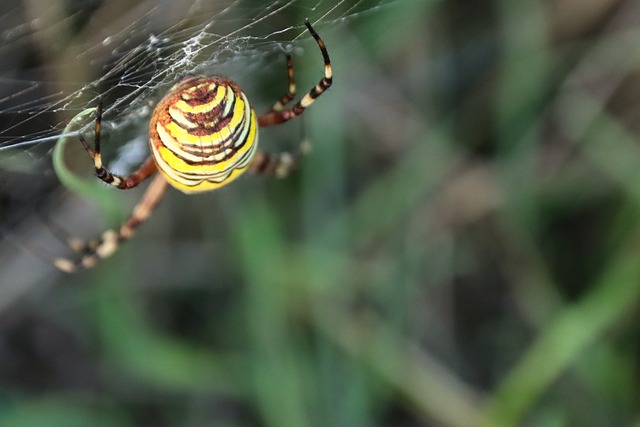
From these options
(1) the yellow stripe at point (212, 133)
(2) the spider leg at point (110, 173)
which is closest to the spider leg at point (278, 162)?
(2) the spider leg at point (110, 173)

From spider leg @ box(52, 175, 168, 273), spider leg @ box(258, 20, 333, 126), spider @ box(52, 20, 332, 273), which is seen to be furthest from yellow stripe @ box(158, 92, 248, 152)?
spider leg @ box(52, 175, 168, 273)

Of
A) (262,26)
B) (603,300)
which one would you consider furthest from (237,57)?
(603,300)

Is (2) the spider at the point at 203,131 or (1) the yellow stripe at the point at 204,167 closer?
(2) the spider at the point at 203,131

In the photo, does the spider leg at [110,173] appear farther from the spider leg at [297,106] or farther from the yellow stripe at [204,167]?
the spider leg at [297,106]

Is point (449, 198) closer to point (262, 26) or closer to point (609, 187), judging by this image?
point (609, 187)

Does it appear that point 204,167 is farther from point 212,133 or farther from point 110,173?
point 110,173

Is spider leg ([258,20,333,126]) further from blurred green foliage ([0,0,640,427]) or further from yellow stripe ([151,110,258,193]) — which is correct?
blurred green foliage ([0,0,640,427])
